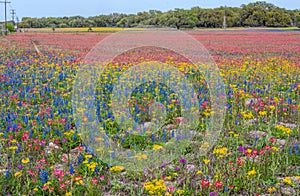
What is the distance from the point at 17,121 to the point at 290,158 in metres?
4.93

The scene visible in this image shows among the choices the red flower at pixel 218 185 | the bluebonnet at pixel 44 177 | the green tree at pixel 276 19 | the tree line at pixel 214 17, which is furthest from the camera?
the green tree at pixel 276 19

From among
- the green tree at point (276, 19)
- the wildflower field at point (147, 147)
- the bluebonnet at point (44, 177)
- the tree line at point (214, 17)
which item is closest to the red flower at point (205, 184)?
the wildflower field at point (147, 147)

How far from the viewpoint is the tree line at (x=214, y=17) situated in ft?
280

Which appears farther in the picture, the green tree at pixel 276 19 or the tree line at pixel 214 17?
the green tree at pixel 276 19

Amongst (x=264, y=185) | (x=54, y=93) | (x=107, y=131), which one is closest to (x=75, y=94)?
(x=54, y=93)

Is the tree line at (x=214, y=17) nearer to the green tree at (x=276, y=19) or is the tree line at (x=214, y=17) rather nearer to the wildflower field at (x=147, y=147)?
the green tree at (x=276, y=19)

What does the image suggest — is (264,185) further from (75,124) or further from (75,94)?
(75,94)

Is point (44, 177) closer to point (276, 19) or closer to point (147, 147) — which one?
point (147, 147)

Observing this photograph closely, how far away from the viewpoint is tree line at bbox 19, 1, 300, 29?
85438 mm

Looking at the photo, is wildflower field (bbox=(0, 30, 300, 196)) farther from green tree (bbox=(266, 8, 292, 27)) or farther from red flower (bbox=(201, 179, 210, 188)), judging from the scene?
green tree (bbox=(266, 8, 292, 27))

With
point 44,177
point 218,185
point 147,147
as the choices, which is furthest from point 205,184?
point 44,177

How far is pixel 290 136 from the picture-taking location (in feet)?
23.7

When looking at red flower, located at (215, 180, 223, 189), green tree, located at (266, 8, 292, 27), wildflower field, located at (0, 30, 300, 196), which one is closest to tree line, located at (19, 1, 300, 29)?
green tree, located at (266, 8, 292, 27)

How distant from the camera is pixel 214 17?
295 feet
